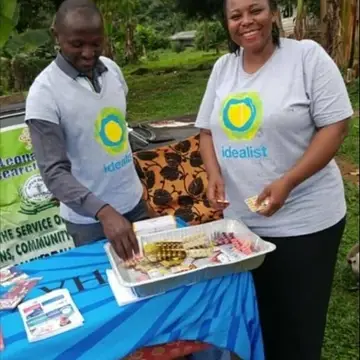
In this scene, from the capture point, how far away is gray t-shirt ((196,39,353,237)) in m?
1.62

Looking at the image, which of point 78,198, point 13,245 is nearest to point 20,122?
point 13,245

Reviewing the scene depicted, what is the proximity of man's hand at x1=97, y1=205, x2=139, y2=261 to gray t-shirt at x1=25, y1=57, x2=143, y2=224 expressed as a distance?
272 millimetres

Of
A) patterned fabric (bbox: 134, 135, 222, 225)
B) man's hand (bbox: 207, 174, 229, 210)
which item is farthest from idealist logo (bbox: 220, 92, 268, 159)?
patterned fabric (bbox: 134, 135, 222, 225)

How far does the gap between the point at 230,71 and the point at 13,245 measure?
67.4 inches

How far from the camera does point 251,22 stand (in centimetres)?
166

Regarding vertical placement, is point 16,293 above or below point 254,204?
below

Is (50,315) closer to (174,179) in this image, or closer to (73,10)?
(73,10)

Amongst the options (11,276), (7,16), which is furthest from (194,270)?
(7,16)

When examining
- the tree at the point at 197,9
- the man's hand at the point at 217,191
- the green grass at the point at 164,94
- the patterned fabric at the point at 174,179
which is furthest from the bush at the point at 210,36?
the man's hand at the point at 217,191

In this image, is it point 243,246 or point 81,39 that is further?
point 81,39

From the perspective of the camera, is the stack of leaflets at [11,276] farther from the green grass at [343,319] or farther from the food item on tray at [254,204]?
the green grass at [343,319]

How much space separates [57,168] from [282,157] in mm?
623

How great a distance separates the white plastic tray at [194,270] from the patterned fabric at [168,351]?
162 mm

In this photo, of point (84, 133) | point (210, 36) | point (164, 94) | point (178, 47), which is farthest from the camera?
point (178, 47)
